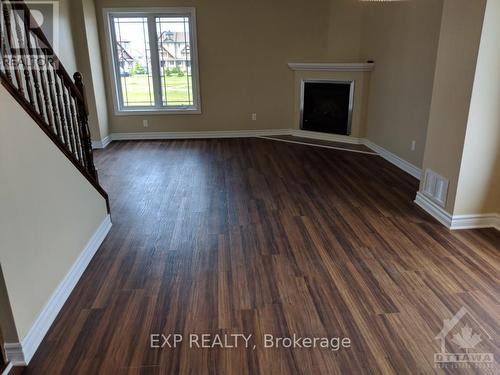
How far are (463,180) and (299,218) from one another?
1.44 metres

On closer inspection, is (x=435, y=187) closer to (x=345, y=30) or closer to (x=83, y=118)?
(x=83, y=118)

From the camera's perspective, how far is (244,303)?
2375mm

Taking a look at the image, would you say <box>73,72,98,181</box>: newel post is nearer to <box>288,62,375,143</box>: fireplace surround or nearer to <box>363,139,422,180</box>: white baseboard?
<box>363,139,422,180</box>: white baseboard

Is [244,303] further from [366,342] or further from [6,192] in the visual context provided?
[6,192]

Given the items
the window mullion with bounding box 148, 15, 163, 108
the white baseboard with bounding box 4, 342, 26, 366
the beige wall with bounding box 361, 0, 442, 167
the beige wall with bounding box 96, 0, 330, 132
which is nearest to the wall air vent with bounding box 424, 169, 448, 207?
the beige wall with bounding box 361, 0, 442, 167

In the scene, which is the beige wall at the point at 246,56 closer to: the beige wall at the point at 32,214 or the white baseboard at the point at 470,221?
the white baseboard at the point at 470,221

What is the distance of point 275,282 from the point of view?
8.50ft

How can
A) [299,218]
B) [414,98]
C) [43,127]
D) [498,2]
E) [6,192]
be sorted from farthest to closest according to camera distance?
[414,98], [299,218], [498,2], [43,127], [6,192]

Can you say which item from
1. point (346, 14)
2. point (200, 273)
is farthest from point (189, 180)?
point (346, 14)

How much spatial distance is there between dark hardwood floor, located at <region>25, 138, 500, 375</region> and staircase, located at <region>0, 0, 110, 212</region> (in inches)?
33.0

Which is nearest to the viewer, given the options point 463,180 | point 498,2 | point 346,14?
point 498,2

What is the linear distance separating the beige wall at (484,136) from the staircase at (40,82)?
3.12 m

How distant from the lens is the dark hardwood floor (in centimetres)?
196

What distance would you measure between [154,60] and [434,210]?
16.7ft
